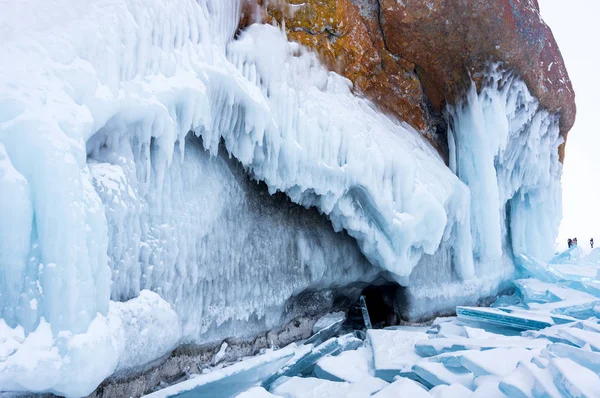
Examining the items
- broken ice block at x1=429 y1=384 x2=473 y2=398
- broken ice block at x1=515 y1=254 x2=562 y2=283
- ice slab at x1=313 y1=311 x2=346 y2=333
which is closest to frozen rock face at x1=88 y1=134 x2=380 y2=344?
ice slab at x1=313 y1=311 x2=346 y2=333

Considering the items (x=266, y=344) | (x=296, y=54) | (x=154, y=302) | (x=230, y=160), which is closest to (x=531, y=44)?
(x=296, y=54)

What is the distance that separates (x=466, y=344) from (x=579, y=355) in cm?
81

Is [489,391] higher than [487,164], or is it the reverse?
[487,164]

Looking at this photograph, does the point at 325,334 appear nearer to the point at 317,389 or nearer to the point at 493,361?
the point at 317,389

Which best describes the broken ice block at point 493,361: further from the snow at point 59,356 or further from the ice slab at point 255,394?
the snow at point 59,356

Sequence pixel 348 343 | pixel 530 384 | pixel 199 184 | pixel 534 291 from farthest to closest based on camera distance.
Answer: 1. pixel 534 291
2. pixel 348 343
3. pixel 199 184
4. pixel 530 384

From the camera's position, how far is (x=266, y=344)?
14.7ft

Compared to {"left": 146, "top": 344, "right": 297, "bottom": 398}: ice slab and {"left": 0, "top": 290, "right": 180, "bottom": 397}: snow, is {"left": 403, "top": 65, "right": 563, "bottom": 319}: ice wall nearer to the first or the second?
{"left": 146, "top": 344, "right": 297, "bottom": 398}: ice slab

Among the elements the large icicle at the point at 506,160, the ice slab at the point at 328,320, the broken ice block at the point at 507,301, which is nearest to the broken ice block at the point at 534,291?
the broken ice block at the point at 507,301

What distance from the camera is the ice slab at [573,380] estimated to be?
199 centimetres

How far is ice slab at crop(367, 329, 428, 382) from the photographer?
3.21 m

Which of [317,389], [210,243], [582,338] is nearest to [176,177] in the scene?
[210,243]

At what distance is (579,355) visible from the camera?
2.59m

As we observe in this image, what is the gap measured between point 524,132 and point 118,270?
19.0 feet
